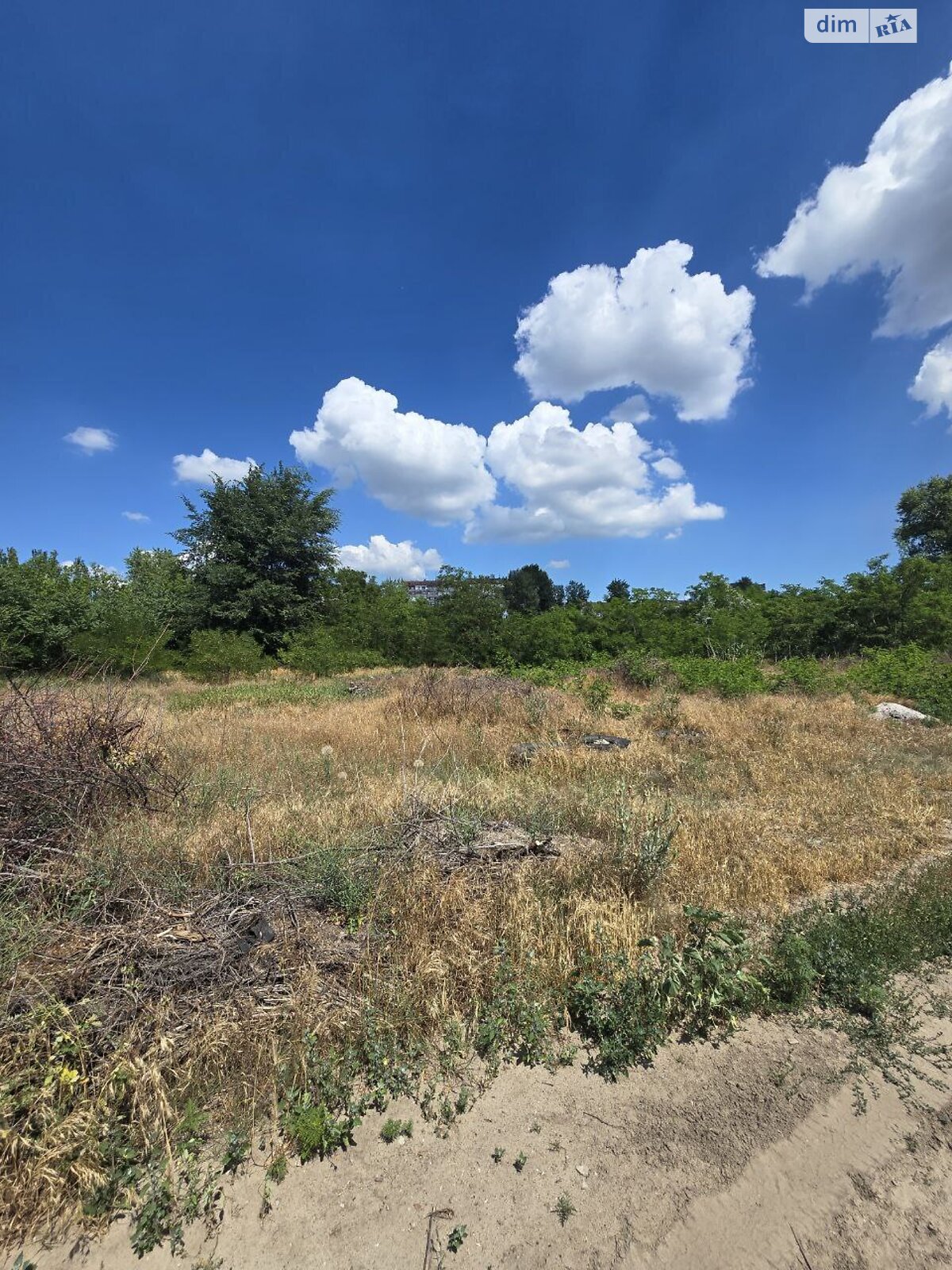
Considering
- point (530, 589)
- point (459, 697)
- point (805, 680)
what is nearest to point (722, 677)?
point (805, 680)

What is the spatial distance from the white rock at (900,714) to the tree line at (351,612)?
25.2 feet

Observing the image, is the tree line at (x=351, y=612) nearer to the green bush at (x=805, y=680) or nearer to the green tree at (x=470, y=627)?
the green tree at (x=470, y=627)

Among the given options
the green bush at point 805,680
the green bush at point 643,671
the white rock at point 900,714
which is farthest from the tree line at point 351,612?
the white rock at point 900,714

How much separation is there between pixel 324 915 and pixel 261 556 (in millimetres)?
24002

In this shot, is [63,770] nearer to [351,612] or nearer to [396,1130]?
[396,1130]

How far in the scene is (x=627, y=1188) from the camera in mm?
1866

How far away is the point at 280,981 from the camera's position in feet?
8.52

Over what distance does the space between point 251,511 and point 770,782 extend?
24507 millimetres

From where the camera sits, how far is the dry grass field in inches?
77.9

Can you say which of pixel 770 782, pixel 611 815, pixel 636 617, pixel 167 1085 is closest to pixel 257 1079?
pixel 167 1085

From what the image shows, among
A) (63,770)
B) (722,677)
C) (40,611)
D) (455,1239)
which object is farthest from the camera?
(40,611)

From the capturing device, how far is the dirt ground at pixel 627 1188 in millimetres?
1680

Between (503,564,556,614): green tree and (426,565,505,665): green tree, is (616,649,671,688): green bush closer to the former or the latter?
(426,565,505,665): green tree

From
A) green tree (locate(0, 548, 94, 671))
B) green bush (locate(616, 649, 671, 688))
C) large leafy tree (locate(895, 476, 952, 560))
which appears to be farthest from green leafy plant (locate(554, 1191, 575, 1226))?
large leafy tree (locate(895, 476, 952, 560))
